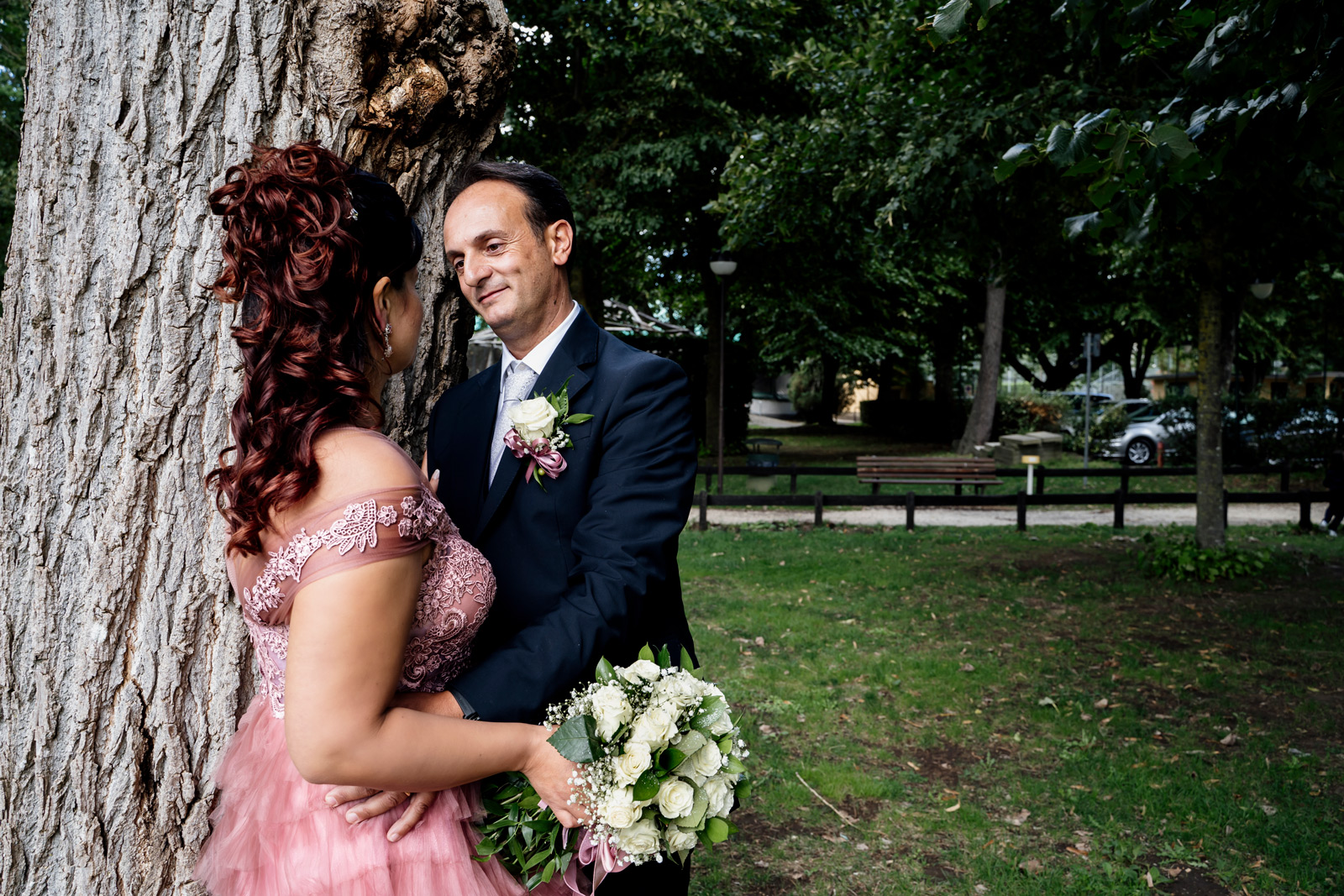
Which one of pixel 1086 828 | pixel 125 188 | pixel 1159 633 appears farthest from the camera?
pixel 1159 633

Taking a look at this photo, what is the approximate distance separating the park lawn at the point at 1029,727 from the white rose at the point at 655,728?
8.87ft

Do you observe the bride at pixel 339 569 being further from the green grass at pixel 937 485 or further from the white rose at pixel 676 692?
the green grass at pixel 937 485

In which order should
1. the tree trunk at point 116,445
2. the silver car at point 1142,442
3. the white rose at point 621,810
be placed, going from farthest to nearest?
the silver car at point 1142,442 < the tree trunk at point 116,445 < the white rose at point 621,810

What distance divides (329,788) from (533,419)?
0.92m

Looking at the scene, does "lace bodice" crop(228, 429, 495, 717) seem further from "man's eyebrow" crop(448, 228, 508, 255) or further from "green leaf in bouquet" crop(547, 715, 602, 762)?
"man's eyebrow" crop(448, 228, 508, 255)

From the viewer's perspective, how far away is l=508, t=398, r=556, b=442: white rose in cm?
213

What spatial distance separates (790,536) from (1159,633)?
514cm

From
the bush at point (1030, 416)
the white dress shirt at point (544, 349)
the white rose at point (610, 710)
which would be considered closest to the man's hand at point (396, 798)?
the white rose at point (610, 710)

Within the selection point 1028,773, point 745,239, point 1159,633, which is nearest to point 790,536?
point 745,239

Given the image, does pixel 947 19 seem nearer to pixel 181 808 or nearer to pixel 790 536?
pixel 181 808

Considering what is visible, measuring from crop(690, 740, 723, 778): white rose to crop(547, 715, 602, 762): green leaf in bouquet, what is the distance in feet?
0.71

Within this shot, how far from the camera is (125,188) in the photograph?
80.6 inches

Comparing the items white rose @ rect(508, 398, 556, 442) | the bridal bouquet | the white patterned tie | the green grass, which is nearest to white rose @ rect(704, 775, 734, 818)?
the bridal bouquet

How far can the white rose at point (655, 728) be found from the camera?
173cm
